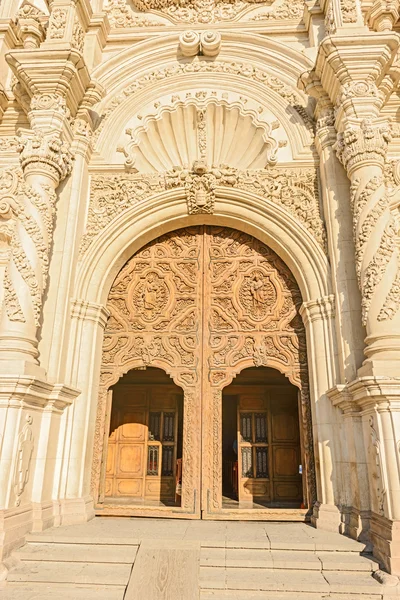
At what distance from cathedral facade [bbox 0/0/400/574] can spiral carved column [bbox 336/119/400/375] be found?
0.09 feet

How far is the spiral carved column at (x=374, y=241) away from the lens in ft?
15.7

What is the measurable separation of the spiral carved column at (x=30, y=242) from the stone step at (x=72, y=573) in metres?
2.06

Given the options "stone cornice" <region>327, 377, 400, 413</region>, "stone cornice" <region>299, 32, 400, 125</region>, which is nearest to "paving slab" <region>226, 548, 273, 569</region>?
"stone cornice" <region>327, 377, 400, 413</region>

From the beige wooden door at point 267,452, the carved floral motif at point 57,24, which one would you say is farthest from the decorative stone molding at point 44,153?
the beige wooden door at point 267,452

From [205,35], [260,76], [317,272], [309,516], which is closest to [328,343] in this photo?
[317,272]

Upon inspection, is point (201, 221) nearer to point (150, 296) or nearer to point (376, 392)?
point (150, 296)

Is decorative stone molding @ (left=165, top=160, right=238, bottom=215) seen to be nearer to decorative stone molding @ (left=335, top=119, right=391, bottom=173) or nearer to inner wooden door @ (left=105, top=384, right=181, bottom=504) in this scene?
decorative stone molding @ (left=335, top=119, right=391, bottom=173)

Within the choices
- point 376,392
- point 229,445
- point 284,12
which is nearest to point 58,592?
point 376,392

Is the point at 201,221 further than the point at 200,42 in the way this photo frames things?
No

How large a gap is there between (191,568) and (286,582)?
0.86 meters

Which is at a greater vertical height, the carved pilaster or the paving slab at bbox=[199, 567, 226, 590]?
the carved pilaster

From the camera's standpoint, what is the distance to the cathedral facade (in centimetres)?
507

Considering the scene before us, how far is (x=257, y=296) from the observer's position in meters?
6.64

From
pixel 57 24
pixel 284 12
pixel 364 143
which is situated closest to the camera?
pixel 364 143
